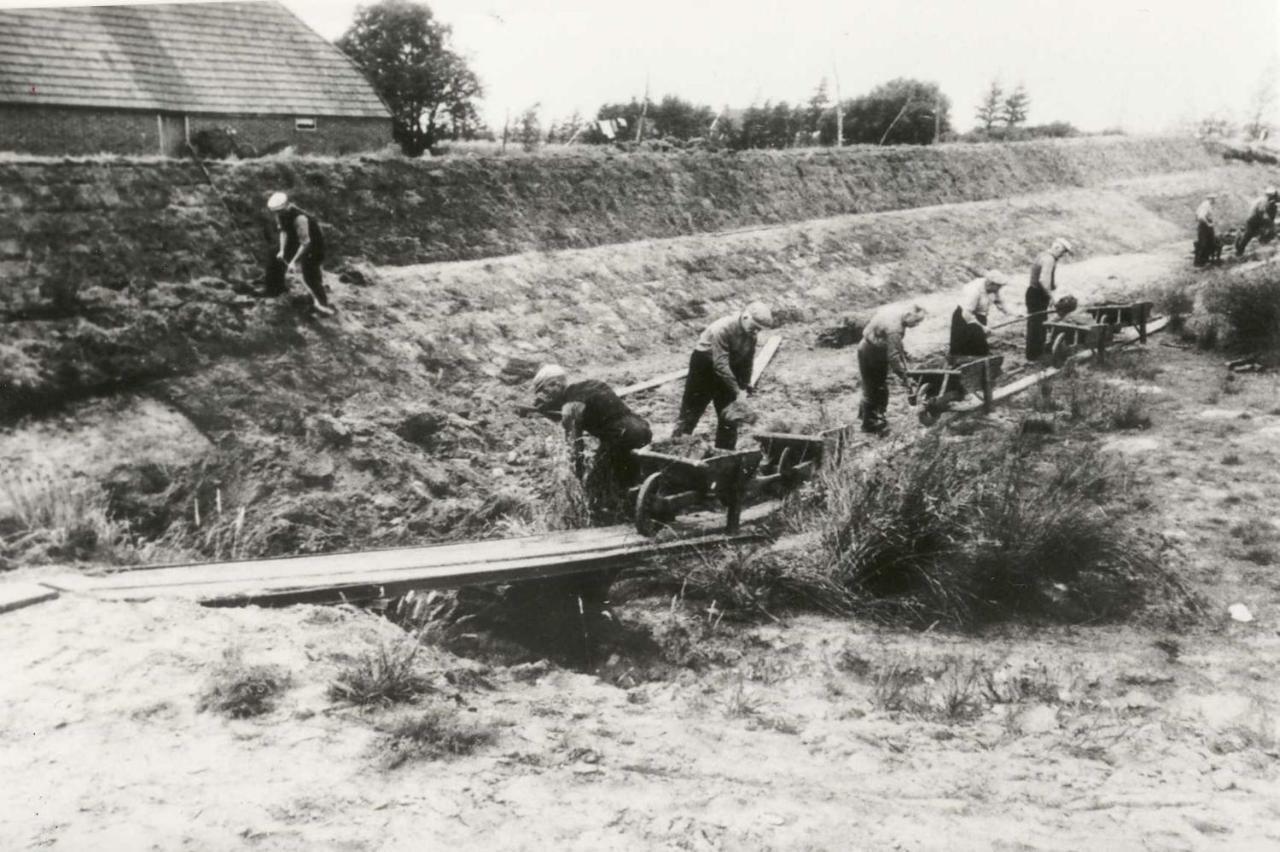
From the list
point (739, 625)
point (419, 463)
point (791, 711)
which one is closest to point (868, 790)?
point (791, 711)

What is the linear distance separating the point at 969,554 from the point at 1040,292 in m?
6.05

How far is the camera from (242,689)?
396cm

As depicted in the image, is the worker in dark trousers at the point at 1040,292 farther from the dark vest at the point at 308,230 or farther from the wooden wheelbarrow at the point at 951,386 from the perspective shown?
the dark vest at the point at 308,230

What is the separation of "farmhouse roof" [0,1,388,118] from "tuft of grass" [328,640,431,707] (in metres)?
12.3

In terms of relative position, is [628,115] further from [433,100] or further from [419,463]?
[419,463]

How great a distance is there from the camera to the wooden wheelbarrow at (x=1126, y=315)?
11.0 m

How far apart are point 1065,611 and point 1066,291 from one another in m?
11.2

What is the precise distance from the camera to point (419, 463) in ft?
26.1

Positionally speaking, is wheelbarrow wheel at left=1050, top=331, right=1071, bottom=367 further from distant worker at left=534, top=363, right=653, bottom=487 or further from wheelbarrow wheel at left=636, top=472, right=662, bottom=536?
wheelbarrow wheel at left=636, top=472, right=662, bottom=536

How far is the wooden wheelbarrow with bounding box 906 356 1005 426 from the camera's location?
860 cm

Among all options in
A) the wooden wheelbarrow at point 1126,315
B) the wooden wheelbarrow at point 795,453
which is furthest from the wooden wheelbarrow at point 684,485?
the wooden wheelbarrow at point 1126,315

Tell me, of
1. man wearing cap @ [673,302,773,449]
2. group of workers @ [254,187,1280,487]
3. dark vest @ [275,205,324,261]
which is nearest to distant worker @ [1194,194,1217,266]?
group of workers @ [254,187,1280,487]

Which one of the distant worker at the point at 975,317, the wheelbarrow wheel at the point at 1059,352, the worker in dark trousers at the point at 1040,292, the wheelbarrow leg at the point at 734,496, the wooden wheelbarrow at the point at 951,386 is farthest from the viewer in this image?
the worker in dark trousers at the point at 1040,292

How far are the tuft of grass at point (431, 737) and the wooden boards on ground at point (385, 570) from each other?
1407mm
